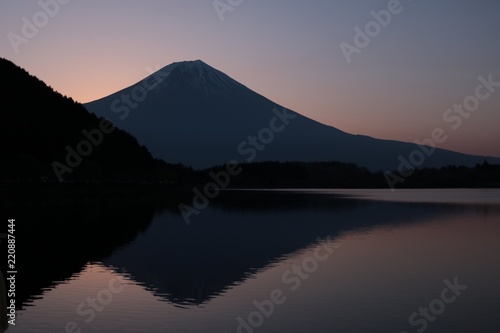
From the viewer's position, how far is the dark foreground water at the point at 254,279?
12.6 meters

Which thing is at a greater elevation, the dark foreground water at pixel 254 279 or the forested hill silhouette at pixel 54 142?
the forested hill silhouette at pixel 54 142

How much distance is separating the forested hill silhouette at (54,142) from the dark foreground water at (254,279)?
37552 millimetres

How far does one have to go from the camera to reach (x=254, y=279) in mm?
17891

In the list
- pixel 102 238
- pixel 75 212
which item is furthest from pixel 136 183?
pixel 102 238

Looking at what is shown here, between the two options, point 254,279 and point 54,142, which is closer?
point 254,279

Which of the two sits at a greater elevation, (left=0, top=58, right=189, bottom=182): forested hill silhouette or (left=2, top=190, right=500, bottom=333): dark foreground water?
(left=0, top=58, right=189, bottom=182): forested hill silhouette

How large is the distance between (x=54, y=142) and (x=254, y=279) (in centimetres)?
6484

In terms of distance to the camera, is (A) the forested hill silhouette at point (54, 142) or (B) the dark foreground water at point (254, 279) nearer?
(B) the dark foreground water at point (254, 279)

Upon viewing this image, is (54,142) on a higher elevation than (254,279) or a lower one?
higher

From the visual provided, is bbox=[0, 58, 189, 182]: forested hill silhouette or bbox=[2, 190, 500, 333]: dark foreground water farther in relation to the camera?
bbox=[0, 58, 189, 182]: forested hill silhouette

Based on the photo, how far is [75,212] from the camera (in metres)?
43.0

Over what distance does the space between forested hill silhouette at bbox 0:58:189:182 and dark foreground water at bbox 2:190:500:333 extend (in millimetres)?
37552

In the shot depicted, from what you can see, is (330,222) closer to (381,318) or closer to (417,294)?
(417,294)

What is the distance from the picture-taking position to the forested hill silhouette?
69.3m
